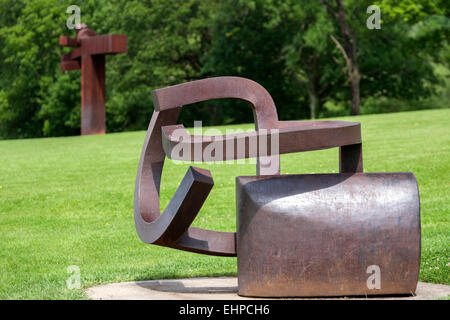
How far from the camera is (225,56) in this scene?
1695 inches

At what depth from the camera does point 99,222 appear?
1135 centimetres

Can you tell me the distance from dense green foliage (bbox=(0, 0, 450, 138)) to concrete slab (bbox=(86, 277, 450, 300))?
33086 mm

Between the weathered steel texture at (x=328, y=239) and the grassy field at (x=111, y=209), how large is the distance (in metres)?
1.30

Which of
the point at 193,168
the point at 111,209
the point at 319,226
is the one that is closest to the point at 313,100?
the point at 111,209

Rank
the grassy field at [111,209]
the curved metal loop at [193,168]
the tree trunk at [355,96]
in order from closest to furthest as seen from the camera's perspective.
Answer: the curved metal loop at [193,168] < the grassy field at [111,209] < the tree trunk at [355,96]

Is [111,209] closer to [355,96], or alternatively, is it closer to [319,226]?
[319,226]

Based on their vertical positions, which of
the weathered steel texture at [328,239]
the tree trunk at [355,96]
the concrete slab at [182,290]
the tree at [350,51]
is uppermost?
the tree at [350,51]

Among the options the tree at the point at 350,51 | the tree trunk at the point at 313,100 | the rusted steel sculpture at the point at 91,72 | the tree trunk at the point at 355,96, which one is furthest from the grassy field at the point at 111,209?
the tree trunk at the point at 313,100

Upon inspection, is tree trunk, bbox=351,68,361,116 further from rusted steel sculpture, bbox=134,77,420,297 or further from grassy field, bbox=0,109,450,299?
rusted steel sculpture, bbox=134,77,420,297

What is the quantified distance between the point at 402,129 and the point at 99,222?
11.6 m

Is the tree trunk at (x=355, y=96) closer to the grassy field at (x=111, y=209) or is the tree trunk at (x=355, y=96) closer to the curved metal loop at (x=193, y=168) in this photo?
the grassy field at (x=111, y=209)

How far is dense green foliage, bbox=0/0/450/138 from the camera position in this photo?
1651 inches

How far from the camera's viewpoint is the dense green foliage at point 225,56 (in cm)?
4194
